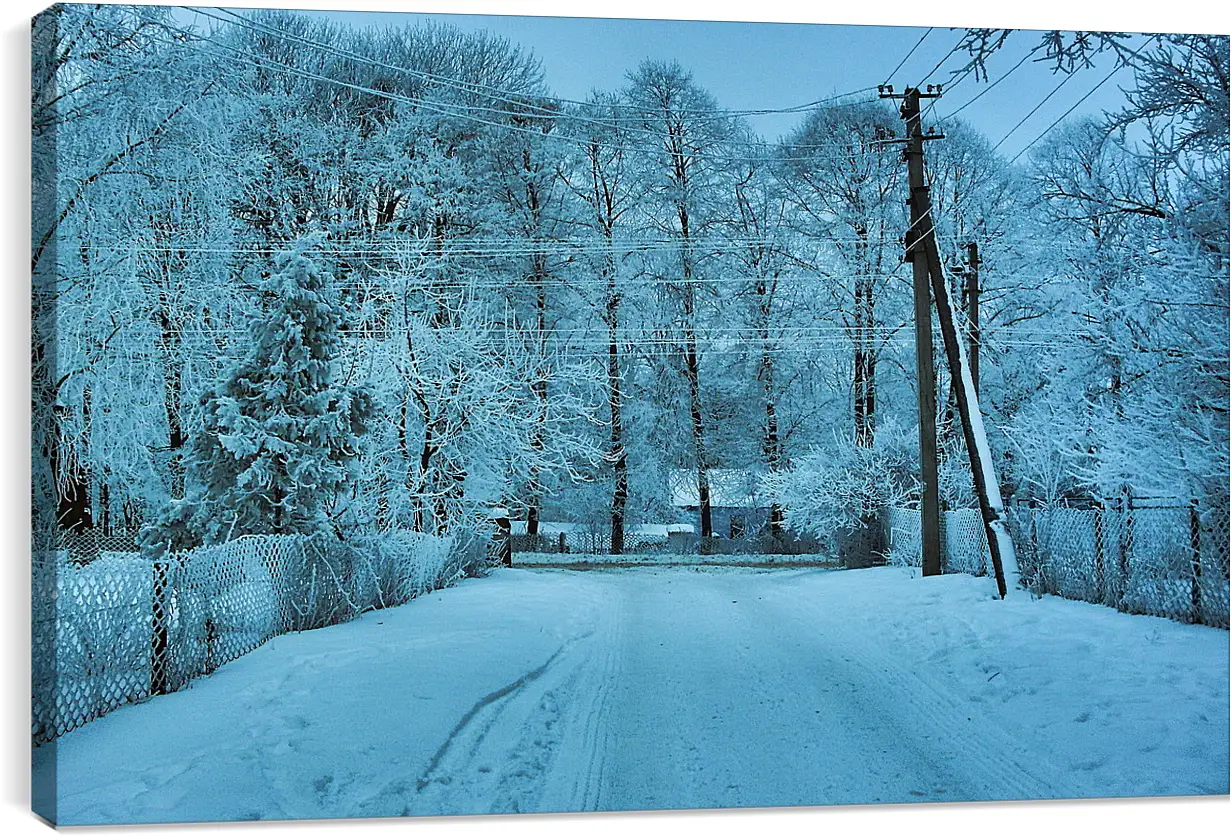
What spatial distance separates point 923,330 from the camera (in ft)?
16.3

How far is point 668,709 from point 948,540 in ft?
6.22

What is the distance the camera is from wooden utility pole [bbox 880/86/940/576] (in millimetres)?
4684

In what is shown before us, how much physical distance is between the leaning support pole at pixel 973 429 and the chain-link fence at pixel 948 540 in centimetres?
7

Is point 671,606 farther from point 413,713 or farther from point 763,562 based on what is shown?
point 413,713

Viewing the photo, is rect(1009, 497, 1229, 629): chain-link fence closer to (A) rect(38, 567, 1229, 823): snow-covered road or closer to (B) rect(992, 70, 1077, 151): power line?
(A) rect(38, 567, 1229, 823): snow-covered road

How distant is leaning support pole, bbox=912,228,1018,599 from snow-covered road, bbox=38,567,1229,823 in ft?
1.10

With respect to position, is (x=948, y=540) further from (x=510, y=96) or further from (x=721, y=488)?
(x=510, y=96)

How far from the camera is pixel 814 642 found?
4469 mm

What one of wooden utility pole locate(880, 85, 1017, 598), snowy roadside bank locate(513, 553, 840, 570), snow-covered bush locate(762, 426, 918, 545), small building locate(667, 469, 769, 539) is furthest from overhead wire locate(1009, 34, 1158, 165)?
snowy roadside bank locate(513, 553, 840, 570)

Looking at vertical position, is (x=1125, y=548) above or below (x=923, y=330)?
below

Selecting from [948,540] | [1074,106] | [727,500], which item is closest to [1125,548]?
[948,540]

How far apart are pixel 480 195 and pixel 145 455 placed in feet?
6.35

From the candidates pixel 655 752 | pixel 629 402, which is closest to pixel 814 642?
pixel 655 752

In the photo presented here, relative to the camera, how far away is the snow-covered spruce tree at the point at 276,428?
4238mm
